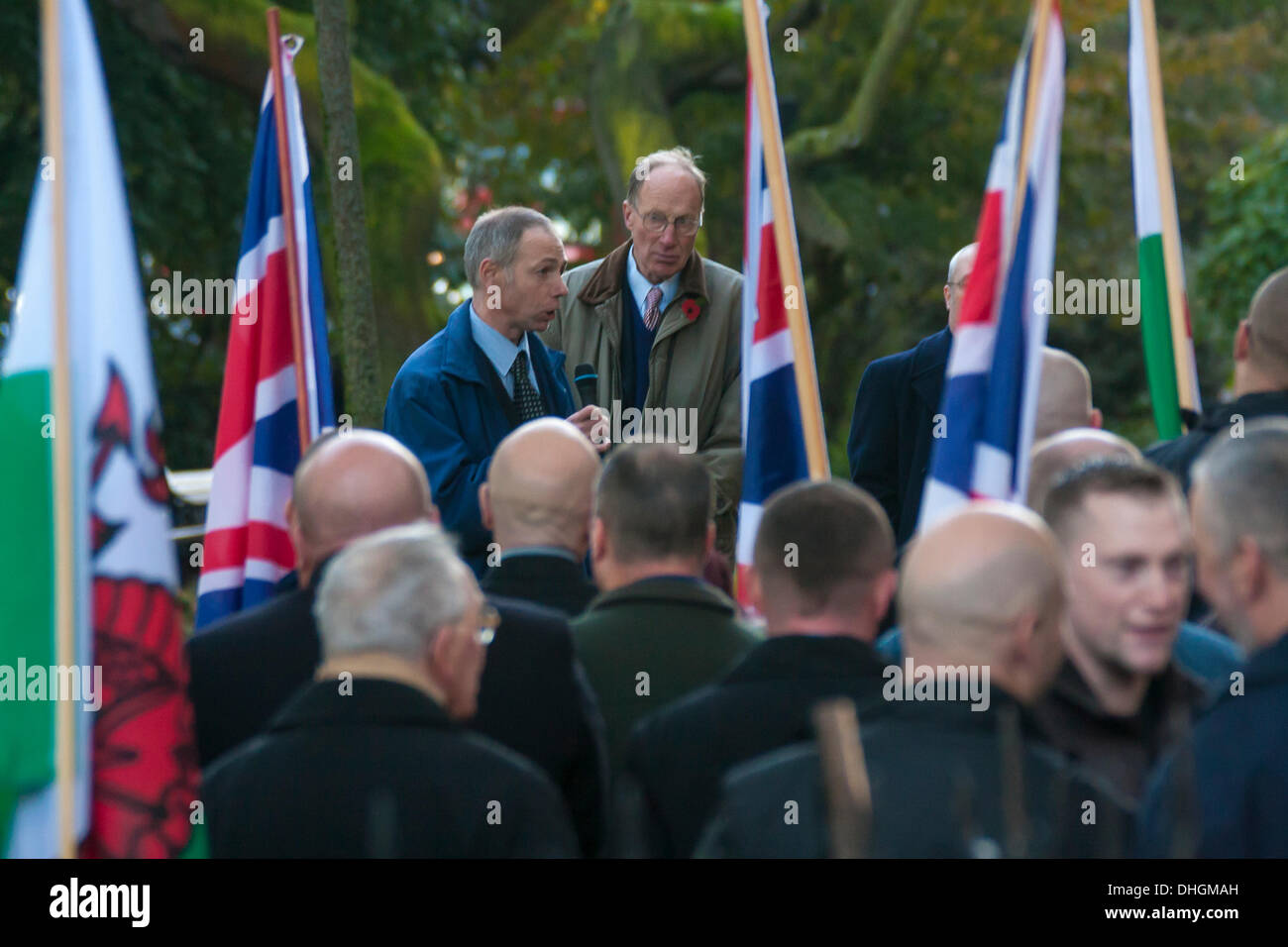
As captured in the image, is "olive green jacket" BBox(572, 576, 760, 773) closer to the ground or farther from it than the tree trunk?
closer to the ground

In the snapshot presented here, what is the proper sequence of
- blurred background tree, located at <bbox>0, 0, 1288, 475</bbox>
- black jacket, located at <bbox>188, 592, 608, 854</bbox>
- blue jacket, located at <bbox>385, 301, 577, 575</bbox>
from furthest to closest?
blurred background tree, located at <bbox>0, 0, 1288, 475</bbox>, blue jacket, located at <bbox>385, 301, 577, 575</bbox>, black jacket, located at <bbox>188, 592, 608, 854</bbox>

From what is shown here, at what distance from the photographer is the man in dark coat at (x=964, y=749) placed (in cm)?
261

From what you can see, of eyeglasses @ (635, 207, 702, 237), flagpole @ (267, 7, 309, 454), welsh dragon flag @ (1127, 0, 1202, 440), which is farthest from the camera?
eyeglasses @ (635, 207, 702, 237)

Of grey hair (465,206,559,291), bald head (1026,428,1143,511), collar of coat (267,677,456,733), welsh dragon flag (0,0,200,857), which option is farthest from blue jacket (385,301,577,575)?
collar of coat (267,677,456,733)

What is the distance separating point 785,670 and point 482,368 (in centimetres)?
281

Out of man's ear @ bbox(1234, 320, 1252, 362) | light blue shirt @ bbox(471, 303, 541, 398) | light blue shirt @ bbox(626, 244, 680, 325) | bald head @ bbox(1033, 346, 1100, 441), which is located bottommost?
bald head @ bbox(1033, 346, 1100, 441)

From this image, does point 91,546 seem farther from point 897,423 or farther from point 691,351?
point 897,423

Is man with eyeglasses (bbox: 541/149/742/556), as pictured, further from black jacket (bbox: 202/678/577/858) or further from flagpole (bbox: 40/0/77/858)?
black jacket (bbox: 202/678/577/858)

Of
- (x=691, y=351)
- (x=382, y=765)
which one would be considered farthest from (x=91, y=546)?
(x=691, y=351)

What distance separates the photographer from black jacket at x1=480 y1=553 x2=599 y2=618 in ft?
13.7

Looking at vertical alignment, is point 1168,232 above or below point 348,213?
below

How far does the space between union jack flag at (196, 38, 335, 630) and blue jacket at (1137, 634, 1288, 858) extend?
9.73 feet

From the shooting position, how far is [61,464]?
10.5 ft

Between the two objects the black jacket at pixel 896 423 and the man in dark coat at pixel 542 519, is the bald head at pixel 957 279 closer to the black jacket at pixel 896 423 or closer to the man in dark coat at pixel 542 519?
the black jacket at pixel 896 423
